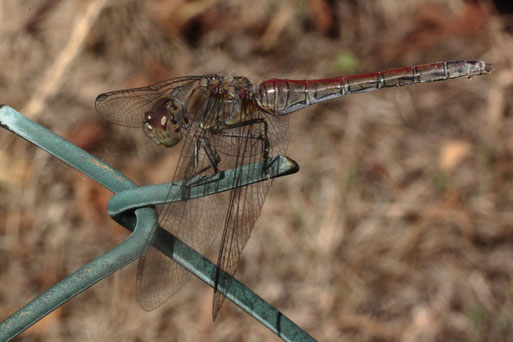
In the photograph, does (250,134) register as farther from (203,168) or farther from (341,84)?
(341,84)

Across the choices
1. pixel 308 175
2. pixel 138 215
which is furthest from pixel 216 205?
pixel 308 175

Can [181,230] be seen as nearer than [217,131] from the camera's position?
Yes

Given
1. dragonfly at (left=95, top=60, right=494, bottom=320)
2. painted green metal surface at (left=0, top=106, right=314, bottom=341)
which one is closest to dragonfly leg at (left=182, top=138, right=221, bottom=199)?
dragonfly at (left=95, top=60, right=494, bottom=320)

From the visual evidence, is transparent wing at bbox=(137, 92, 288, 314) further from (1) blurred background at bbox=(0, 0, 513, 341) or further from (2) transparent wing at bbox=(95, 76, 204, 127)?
(1) blurred background at bbox=(0, 0, 513, 341)

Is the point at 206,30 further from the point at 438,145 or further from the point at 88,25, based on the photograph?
the point at 438,145

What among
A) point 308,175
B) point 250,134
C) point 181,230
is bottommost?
point 308,175

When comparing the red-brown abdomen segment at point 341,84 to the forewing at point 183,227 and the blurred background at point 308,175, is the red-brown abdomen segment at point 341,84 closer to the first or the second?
the forewing at point 183,227
